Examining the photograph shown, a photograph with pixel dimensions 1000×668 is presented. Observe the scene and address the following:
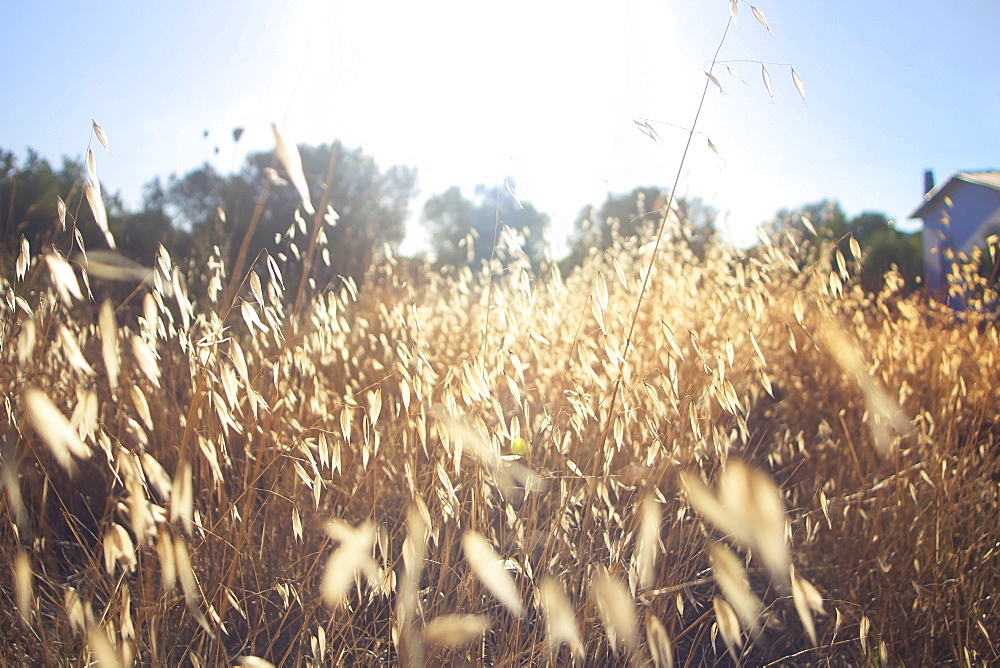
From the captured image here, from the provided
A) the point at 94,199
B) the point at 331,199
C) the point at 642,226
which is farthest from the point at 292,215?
the point at 94,199

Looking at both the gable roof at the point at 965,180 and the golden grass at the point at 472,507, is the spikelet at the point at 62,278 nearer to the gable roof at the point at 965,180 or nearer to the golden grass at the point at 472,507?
the golden grass at the point at 472,507

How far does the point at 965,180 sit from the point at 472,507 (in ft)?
41.3

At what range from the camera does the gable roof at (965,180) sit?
317 inches

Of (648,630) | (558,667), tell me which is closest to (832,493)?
(558,667)

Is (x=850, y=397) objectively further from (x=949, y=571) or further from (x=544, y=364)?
(x=544, y=364)

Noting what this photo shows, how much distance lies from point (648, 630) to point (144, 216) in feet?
31.1

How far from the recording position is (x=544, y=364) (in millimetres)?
1745

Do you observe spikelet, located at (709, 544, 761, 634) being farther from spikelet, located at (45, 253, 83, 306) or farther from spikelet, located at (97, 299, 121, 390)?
spikelet, located at (45, 253, 83, 306)

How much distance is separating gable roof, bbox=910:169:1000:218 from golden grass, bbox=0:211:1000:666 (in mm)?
8253

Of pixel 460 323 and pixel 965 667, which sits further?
pixel 460 323

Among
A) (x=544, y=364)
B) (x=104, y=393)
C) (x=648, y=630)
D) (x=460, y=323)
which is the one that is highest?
(x=460, y=323)

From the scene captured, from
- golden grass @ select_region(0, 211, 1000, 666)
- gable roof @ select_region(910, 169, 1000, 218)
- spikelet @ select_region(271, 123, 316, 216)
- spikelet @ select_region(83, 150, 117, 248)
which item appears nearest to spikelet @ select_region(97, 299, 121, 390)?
golden grass @ select_region(0, 211, 1000, 666)

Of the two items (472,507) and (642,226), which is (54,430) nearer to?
(472,507)

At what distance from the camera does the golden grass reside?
702mm
